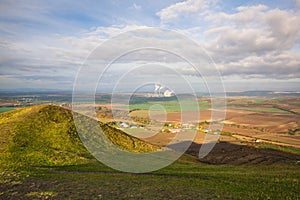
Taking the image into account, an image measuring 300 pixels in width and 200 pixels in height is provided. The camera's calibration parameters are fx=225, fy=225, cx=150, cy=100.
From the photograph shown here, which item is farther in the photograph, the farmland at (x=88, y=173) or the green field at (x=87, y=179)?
the farmland at (x=88, y=173)

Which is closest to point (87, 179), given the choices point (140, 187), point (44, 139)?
point (140, 187)

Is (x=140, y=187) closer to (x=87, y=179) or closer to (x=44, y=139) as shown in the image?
(x=87, y=179)

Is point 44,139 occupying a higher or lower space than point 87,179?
higher

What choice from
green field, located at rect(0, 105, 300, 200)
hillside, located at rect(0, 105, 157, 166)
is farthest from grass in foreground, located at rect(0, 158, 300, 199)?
hillside, located at rect(0, 105, 157, 166)

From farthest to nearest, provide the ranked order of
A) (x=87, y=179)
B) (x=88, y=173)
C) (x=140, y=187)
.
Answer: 1. (x=88, y=173)
2. (x=87, y=179)
3. (x=140, y=187)

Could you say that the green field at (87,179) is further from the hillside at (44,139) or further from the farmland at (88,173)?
the hillside at (44,139)

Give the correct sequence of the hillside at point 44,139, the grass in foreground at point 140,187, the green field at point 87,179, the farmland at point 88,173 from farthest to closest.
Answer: the hillside at point 44,139, the farmland at point 88,173, the green field at point 87,179, the grass in foreground at point 140,187

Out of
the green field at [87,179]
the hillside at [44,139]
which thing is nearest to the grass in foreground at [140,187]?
the green field at [87,179]

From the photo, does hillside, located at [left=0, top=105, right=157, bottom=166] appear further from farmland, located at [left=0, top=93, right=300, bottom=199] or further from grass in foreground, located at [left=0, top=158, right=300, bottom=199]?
grass in foreground, located at [left=0, top=158, right=300, bottom=199]

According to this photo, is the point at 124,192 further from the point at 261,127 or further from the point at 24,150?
the point at 261,127
